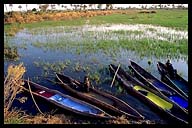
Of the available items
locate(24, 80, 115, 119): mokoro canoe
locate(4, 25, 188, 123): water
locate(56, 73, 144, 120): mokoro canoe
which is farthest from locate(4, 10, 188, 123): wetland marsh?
locate(24, 80, 115, 119): mokoro canoe

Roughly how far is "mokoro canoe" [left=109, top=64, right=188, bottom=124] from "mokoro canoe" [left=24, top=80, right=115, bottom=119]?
62.2 inches

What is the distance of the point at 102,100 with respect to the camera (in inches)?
366

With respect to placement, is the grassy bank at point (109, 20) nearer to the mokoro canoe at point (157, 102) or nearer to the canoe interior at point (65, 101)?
the mokoro canoe at point (157, 102)

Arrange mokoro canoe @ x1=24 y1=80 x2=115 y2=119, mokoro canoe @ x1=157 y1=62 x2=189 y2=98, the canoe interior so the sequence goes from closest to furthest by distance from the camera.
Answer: mokoro canoe @ x1=24 y1=80 x2=115 y2=119
the canoe interior
mokoro canoe @ x1=157 y1=62 x2=189 y2=98

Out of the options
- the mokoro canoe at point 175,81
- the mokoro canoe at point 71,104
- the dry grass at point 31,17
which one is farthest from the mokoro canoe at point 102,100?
the dry grass at point 31,17

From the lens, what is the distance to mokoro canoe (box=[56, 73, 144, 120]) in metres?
8.03

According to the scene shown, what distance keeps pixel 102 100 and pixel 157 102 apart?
1753mm

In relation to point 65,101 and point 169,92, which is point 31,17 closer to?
point 65,101

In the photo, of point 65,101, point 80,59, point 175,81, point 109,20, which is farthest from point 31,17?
point 65,101

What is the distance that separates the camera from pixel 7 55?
637 inches

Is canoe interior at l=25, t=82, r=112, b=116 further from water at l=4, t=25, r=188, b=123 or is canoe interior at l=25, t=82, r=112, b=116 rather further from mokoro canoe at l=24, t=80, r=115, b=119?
water at l=4, t=25, r=188, b=123

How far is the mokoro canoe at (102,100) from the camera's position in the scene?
8031 millimetres

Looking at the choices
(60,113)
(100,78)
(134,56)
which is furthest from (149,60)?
(60,113)

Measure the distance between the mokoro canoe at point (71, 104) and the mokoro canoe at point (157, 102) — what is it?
158 cm
